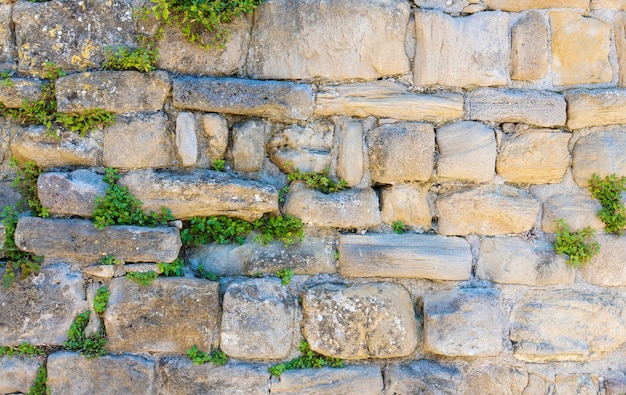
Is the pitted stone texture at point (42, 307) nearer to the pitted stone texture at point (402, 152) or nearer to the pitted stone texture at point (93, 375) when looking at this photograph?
the pitted stone texture at point (93, 375)

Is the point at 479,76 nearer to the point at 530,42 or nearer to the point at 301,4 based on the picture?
the point at 530,42

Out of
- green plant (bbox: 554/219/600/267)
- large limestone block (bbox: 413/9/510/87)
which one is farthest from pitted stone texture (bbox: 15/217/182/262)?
green plant (bbox: 554/219/600/267)

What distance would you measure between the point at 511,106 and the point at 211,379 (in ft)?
6.35

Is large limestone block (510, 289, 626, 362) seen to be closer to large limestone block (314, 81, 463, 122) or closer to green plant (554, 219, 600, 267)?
green plant (554, 219, 600, 267)

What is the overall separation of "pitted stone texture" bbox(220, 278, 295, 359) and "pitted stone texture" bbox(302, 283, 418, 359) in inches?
5.0

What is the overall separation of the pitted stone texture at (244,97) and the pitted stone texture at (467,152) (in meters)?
0.70

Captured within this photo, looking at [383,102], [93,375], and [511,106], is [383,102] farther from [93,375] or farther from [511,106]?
[93,375]

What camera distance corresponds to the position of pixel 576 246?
2.98m

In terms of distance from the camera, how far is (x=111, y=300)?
2.80 meters

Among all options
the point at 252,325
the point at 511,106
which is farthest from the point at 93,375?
the point at 511,106

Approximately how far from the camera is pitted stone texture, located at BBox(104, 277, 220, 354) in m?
2.80

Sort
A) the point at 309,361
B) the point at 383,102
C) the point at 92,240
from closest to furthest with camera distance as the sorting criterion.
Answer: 1. the point at 92,240
2. the point at 309,361
3. the point at 383,102

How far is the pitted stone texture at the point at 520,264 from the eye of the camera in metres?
2.98

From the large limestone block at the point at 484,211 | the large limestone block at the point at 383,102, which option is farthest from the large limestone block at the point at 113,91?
the large limestone block at the point at 484,211
